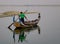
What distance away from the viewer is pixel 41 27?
5.06ft

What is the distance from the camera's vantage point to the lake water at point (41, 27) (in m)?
1.51

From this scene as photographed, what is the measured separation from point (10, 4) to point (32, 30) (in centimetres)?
33

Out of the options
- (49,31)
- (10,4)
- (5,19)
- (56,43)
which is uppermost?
(10,4)

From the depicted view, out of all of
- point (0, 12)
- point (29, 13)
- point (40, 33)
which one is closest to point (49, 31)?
point (40, 33)

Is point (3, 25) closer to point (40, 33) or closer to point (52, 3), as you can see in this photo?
point (40, 33)

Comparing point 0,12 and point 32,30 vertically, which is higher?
point 0,12

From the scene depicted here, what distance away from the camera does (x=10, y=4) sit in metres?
1.54

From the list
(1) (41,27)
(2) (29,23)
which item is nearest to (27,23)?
(2) (29,23)

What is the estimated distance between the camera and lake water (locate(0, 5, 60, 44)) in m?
1.51

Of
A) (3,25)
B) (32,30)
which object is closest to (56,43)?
(32,30)

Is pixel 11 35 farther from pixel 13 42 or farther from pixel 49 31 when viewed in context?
pixel 49 31

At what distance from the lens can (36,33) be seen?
1524 mm

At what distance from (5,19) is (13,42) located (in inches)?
9.1

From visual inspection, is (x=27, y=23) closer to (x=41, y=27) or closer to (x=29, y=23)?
(x=29, y=23)
